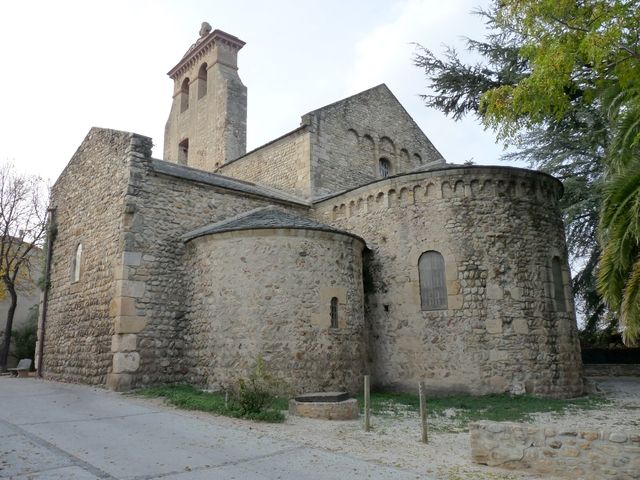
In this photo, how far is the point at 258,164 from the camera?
20.0 meters

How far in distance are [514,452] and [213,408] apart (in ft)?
18.5

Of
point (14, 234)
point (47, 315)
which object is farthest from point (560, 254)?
point (14, 234)

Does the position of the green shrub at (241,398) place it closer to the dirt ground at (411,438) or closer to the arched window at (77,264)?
the dirt ground at (411,438)

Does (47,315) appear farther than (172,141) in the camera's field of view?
No

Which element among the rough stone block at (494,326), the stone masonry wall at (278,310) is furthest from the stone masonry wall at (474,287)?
the stone masonry wall at (278,310)

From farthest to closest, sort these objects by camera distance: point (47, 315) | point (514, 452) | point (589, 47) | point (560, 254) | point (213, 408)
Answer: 1. point (47, 315)
2. point (560, 254)
3. point (213, 408)
4. point (589, 47)
5. point (514, 452)

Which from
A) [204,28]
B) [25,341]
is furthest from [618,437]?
[204,28]

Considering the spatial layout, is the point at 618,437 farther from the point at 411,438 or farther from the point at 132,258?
the point at 132,258

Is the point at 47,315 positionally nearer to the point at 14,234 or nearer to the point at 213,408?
the point at 14,234

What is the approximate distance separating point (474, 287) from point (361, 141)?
901cm

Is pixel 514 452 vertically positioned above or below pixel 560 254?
below

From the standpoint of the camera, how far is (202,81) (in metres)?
26.1

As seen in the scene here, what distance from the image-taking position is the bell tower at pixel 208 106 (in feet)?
77.9

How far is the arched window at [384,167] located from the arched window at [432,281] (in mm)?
7561
